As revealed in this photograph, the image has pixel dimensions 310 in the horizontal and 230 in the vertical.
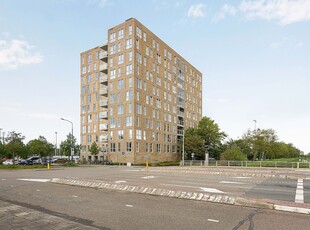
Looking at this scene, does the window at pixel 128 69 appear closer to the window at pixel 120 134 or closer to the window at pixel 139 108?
the window at pixel 139 108

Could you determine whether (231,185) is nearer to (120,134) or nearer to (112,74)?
(120,134)

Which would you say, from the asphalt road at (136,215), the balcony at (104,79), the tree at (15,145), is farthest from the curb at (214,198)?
the balcony at (104,79)

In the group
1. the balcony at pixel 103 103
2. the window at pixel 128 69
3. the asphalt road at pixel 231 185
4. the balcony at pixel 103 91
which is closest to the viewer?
the asphalt road at pixel 231 185

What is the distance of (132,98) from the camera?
186 ft

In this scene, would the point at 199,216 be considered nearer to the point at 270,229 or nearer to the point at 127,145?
the point at 270,229

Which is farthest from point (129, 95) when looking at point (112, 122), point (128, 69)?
point (112, 122)

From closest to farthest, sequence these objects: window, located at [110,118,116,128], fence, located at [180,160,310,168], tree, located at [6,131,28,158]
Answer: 1. fence, located at [180,160,310,168]
2. tree, located at [6,131,28,158]
3. window, located at [110,118,116,128]

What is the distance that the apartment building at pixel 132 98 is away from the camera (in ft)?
188

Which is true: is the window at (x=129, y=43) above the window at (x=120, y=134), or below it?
above

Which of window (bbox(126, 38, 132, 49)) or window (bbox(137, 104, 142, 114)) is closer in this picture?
window (bbox(137, 104, 142, 114))

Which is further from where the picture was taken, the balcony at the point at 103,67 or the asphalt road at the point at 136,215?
the balcony at the point at 103,67

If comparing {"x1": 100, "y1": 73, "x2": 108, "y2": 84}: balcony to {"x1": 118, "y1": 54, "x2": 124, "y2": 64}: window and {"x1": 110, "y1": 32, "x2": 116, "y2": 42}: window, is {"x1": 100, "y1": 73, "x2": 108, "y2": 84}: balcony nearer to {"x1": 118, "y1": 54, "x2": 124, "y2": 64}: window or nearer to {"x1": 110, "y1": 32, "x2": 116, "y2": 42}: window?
{"x1": 118, "y1": 54, "x2": 124, "y2": 64}: window

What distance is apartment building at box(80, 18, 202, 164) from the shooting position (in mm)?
57312

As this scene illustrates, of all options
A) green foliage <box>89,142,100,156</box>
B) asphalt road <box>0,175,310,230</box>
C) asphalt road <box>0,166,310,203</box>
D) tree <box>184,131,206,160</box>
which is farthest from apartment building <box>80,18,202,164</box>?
asphalt road <box>0,175,310,230</box>
